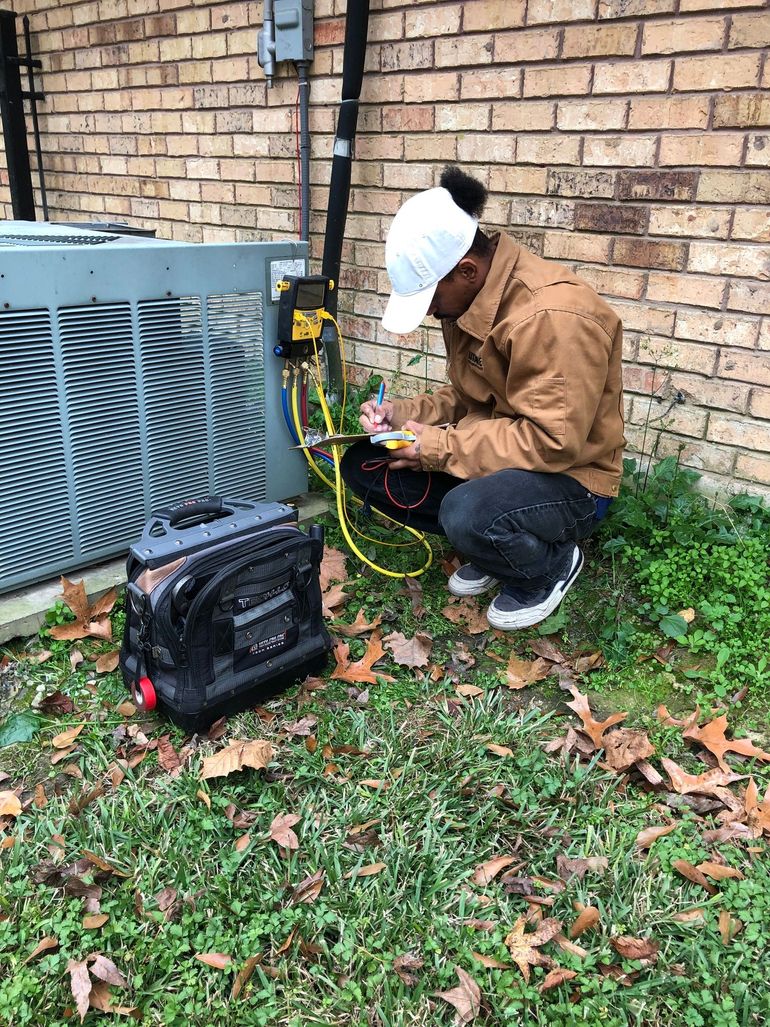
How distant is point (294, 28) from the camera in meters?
4.09

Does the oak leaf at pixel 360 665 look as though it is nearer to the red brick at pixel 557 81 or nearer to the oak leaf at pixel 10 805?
the oak leaf at pixel 10 805

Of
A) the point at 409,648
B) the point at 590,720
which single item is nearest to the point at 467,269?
the point at 409,648

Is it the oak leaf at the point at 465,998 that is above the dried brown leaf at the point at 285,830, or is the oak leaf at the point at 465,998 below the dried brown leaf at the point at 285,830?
below

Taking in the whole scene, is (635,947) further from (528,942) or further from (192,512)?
(192,512)

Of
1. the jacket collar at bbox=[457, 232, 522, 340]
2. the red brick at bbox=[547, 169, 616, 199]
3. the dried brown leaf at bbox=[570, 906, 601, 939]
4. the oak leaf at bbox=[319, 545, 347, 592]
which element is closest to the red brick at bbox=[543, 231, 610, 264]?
the red brick at bbox=[547, 169, 616, 199]

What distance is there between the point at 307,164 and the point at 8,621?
9.25 ft

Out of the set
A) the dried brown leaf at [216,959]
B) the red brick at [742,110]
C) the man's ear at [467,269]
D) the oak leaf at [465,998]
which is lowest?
the dried brown leaf at [216,959]

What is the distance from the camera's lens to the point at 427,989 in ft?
5.87

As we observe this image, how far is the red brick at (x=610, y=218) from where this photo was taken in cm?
313

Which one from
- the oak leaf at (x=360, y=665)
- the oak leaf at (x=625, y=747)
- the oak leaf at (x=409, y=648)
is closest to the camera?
the oak leaf at (x=625, y=747)

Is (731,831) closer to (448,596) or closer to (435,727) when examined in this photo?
(435,727)

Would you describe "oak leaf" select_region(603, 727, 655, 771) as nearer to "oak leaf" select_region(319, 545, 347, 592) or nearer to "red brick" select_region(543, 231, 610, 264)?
"oak leaf" select_region(319, 545, 347, 592)

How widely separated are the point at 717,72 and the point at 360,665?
2.40 meters

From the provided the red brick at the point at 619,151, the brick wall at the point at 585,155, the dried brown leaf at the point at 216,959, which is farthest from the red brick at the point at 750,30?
the dried brown leaf at the point at 216,959
